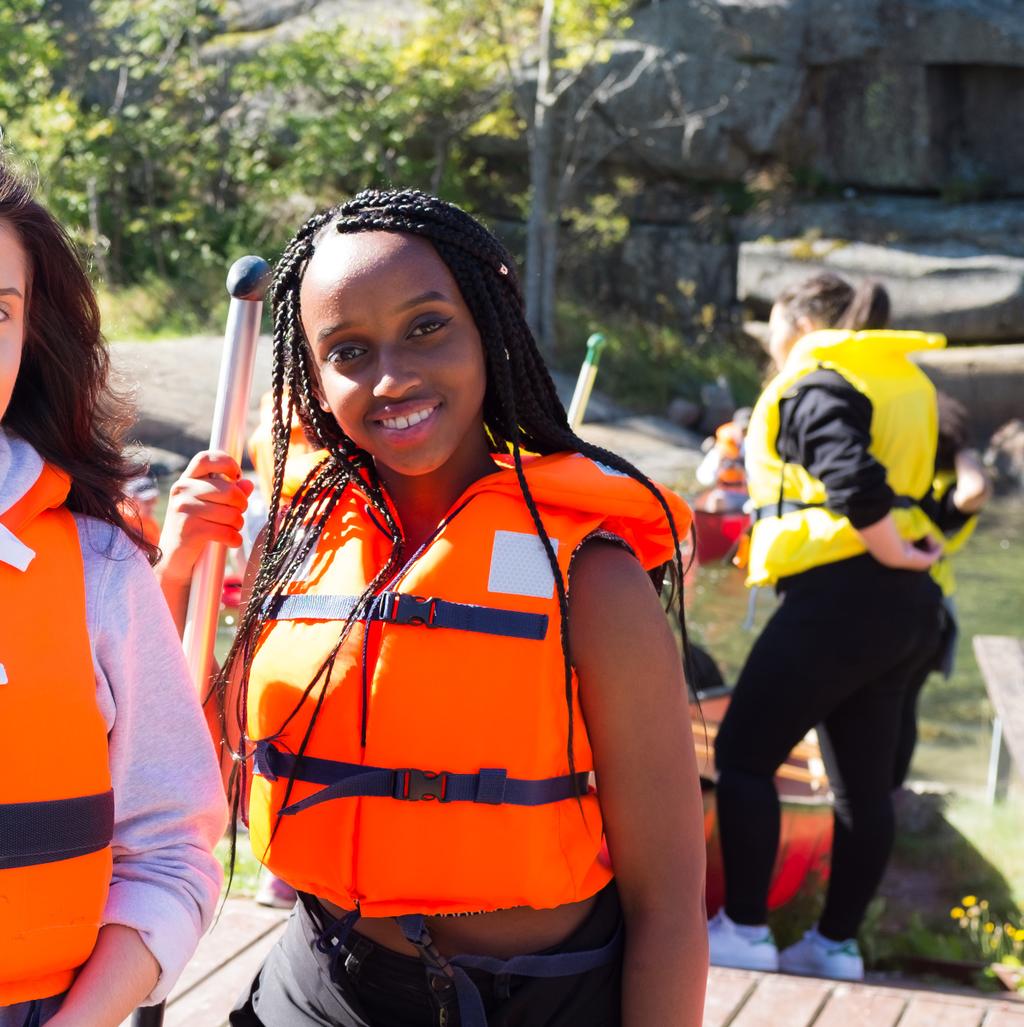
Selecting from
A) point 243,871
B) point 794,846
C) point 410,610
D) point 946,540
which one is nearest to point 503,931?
point 410,610

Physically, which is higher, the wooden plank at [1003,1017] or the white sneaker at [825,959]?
the wooden plank at [1003,1017]

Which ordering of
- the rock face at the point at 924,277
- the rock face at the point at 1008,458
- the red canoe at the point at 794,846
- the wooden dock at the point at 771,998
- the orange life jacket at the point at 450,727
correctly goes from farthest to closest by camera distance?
the rock face at the point at 924,277 → the rock face at the point at 1008,458 → the red canoe at the point at 794,846 → the wooden dock at the point at 771,998 → the orange life jacket at the point at 450,727

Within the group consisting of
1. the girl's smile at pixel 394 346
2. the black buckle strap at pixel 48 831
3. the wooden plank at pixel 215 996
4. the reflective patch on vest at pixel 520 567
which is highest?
the girl's smile at pixel 394 346

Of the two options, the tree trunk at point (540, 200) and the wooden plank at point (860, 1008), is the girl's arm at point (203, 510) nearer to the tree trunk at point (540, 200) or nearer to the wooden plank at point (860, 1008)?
the wooden plank at point (860, 1008)

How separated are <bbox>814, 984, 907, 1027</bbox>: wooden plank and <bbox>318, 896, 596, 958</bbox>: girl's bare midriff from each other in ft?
4.70

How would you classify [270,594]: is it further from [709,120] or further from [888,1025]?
[709,120]

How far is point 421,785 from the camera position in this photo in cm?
138

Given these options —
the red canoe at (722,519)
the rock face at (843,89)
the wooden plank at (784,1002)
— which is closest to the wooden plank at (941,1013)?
the wooden plank at (784,1002)

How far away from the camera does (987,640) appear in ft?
17.2

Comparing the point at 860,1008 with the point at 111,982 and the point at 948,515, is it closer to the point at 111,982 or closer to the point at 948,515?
the point at 948,515

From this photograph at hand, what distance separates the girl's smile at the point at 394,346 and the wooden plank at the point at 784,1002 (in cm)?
161

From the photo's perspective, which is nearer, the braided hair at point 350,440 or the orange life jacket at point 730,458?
the braided hair at point 350,440

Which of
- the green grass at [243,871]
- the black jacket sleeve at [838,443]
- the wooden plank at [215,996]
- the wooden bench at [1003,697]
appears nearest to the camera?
the wooden plank at [215,996]

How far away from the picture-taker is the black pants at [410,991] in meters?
1.39
